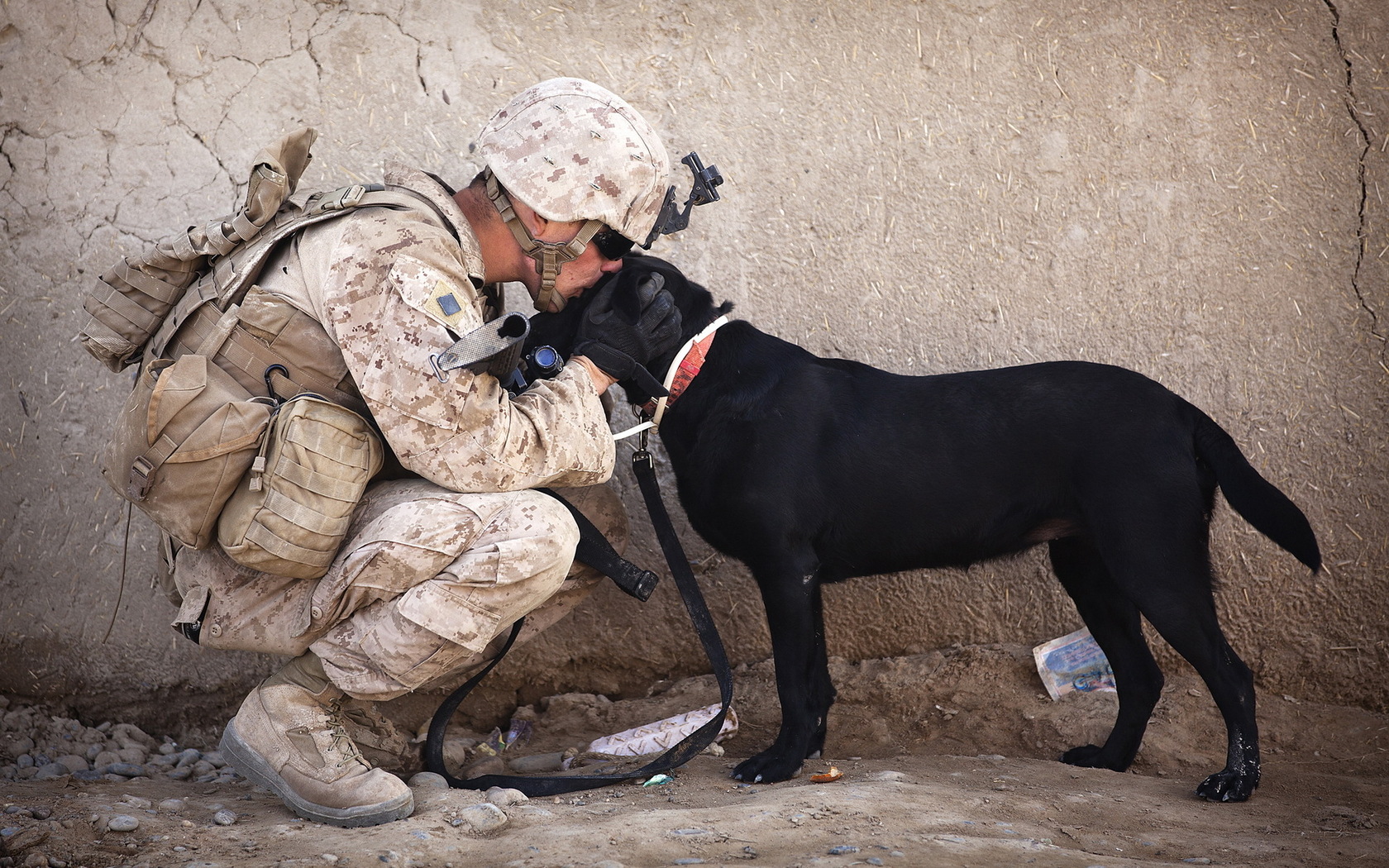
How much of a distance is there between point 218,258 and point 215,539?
0.75 meters

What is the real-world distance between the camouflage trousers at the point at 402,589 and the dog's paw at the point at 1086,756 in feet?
5.49

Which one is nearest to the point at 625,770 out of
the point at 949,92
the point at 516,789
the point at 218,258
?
the point at 516,789

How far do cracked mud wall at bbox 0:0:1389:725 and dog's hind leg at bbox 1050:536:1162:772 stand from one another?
27cm

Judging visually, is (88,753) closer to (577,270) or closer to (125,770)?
(125,770)

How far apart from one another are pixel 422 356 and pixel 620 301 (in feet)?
2.13

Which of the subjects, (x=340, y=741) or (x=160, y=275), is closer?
(x=340, y=741)

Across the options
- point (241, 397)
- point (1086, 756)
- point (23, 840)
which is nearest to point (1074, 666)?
point (1086, 756)

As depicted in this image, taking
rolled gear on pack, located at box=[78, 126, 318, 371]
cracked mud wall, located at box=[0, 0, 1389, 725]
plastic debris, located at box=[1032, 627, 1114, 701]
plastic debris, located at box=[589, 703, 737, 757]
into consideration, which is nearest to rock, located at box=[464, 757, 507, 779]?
plastic debris, located at box=[589, 703, 737, 757]

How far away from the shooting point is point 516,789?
2553 millimetres

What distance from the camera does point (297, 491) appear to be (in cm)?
232

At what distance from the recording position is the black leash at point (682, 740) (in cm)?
265

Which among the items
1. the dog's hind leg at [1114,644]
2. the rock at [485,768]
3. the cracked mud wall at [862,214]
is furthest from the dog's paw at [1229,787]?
the rock at [485,768]

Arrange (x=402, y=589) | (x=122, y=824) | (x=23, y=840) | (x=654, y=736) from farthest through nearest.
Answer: (x=654, y=736) < (x=402, y=589) < (x=122, y=824) < (x=23, y=840)

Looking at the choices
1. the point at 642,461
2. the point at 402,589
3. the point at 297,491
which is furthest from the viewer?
the point at 642,461
